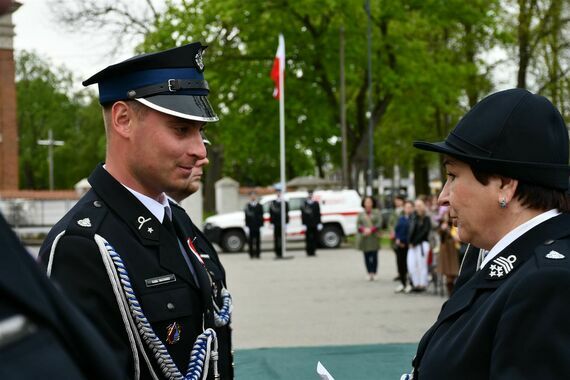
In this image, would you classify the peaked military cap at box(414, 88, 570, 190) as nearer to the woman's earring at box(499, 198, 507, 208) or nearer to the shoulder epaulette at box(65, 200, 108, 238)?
the woman's earring at box(499, 198, 507, 208)

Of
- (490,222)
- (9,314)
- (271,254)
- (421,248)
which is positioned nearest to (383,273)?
(421,248)

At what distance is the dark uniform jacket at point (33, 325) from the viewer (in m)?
1.01

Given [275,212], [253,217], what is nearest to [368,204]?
[275,212]

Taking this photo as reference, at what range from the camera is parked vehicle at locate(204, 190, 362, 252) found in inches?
1099

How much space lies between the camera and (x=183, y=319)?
260 cm

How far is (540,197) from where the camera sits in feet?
8.36

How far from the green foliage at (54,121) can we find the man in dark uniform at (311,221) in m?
52.0

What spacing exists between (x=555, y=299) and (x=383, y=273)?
697 inches

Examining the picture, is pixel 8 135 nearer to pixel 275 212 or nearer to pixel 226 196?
pixel 226 196

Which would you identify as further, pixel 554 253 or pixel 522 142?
pixel 522 142

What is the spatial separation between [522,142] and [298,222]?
2564 centimetres

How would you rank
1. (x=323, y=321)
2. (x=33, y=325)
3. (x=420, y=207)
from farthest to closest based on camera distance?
(x=420, y=207)
(x=323, y=321)
(x=33, y=325)

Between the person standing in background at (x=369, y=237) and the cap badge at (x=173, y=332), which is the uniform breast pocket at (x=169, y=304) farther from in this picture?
the person standing in background at (x=369, y=237)

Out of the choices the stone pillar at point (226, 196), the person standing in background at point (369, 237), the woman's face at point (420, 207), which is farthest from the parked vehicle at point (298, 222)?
the woman's face at point (420, 207)
